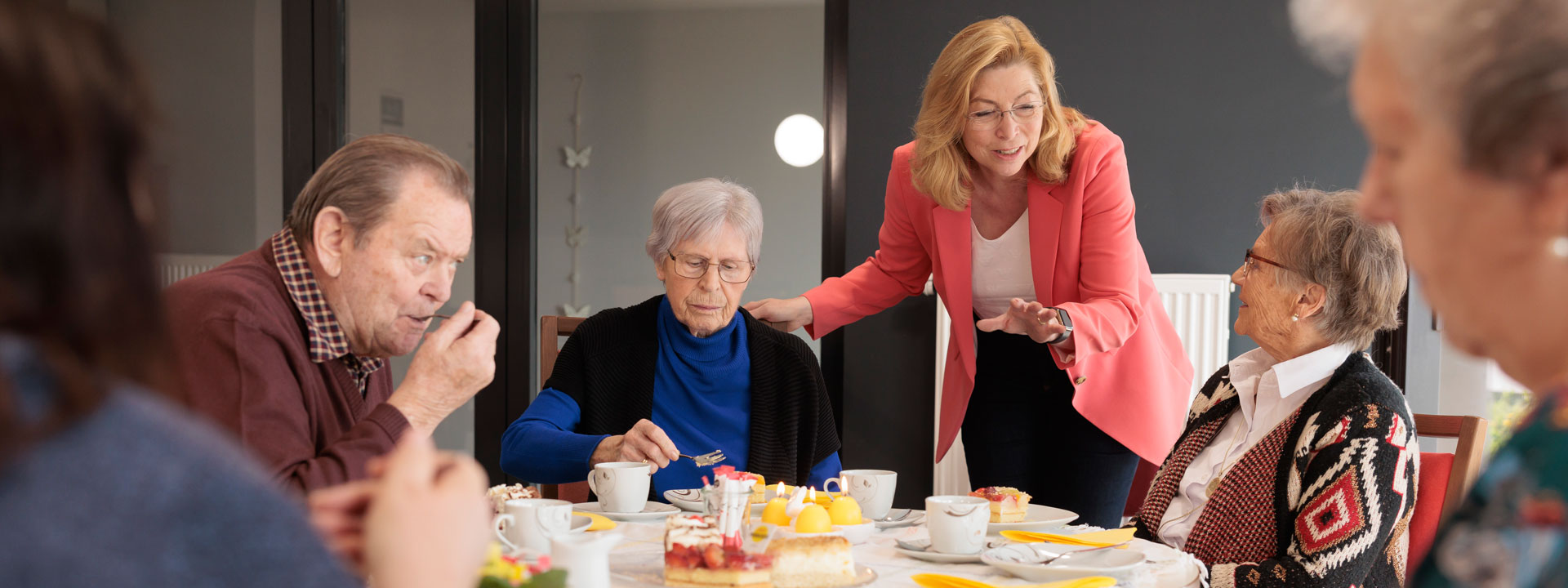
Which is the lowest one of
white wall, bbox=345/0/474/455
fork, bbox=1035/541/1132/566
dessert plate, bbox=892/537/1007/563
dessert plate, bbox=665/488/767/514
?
dessert plate, bbox=665/488/767/514

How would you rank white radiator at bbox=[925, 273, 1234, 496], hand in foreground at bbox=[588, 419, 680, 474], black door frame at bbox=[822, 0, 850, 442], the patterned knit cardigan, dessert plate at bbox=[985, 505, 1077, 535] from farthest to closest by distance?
black door frame at bbox=[822, 0, 850, 442], white radiator at bbox=[925, 273, 1234, 496], hand in foreground at bbox=[588, 419, 680, 474], dessert plate at bbox=[985, 505, 1077, 535], the patterned knit cardigan

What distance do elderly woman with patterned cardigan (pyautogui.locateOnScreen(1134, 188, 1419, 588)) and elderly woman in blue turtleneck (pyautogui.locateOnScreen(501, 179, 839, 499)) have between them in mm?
703

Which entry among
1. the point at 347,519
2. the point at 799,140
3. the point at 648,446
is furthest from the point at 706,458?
the point at 799,140

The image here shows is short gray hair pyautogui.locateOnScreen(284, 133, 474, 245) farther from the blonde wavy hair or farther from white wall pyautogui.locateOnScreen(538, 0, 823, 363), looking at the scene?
white wall pyautogui.locateOnScreen(538, 0, 823, 363)

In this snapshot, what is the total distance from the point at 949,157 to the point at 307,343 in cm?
145

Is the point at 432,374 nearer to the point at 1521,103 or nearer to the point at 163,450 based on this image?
the point at 163,450

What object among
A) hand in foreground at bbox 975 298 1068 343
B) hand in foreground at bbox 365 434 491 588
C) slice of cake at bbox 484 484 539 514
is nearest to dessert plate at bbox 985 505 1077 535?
hand in foreground at bbox 975 298 1068 343

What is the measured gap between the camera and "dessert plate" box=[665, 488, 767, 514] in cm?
180

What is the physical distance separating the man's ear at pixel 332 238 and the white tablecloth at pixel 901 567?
1.73 ft

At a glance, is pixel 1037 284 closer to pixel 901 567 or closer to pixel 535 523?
pixel 901 567

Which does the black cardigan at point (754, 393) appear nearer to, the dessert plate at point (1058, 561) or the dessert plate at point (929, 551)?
the dessert plate at point (929, 551)

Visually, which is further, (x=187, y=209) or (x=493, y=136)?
(x=187, y=209)

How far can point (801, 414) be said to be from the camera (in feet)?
7.56

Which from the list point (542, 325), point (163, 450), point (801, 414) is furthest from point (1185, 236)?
point (163, 450)
